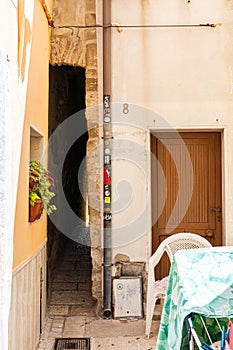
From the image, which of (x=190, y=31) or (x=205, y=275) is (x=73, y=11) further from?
(x=205, y=275)

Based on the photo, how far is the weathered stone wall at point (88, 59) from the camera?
4.89 metres

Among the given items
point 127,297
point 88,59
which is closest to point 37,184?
point 127,297

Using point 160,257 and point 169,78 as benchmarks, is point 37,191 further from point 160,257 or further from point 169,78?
point 169,78

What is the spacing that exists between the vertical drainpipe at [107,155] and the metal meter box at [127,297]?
8 centimetres

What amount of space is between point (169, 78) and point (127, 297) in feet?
8.74

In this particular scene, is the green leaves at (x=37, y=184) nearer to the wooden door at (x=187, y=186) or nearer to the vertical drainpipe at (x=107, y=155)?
the vertical drainpipe at (x=107, y=155)

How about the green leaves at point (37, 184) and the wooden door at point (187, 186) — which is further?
the wooden door at point (187, 186)

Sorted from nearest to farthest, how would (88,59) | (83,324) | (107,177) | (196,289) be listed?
(196,289), (83,324), (107,177), (88,59)

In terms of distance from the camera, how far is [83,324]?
450 centimetres

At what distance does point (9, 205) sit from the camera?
239 cm

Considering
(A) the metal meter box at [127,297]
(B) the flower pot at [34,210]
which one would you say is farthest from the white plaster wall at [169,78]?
(B) the flower pot at [34,210]

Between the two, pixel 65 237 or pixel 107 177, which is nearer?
pixel 107 177

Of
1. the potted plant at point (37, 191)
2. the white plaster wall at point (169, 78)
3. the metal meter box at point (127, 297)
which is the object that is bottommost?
the metal meter box at point (127, 297)

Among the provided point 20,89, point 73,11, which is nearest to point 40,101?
point 20,89
